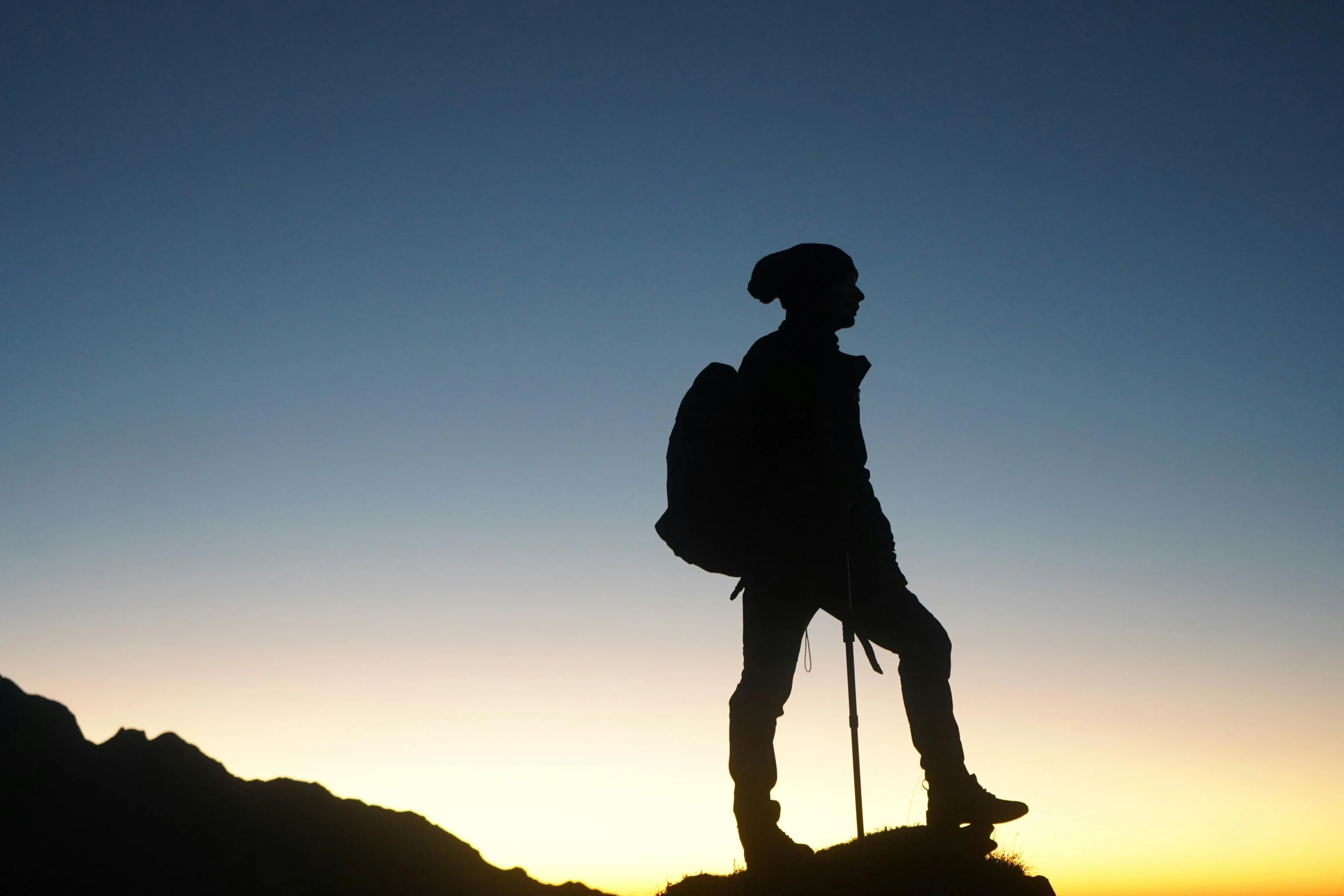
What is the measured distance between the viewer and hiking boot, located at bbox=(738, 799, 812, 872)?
5430mm

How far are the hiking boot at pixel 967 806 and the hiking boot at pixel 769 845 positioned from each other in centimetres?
80

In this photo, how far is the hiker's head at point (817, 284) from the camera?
A: 19.0 ft

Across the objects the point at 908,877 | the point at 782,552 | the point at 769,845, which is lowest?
the point at 908,877

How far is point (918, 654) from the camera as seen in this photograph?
213 inches

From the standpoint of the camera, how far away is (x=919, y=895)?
5254 mm

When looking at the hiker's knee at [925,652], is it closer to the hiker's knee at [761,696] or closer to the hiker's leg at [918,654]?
the hiker's leg at [918,654]

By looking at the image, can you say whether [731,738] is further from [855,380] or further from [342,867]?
[342,867]

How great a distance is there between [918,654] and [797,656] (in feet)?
2.25

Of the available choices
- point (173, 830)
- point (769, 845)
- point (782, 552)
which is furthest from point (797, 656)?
point (173, 830)

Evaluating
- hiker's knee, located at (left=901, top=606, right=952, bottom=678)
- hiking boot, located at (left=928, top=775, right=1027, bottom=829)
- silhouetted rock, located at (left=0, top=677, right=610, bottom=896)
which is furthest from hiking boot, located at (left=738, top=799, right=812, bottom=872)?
silhouetted rock, located at (left=0, top=677, right=610, bottom=896)

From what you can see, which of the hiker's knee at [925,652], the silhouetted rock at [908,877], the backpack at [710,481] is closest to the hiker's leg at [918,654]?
the hiker's knee at [925,652]

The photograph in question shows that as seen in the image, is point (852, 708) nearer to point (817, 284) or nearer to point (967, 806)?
point (967, 806)

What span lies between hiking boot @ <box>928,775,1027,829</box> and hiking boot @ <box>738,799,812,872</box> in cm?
80

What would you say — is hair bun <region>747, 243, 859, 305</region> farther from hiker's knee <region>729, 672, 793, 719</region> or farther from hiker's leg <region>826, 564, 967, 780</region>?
hiker's knee <region>729, 672, 793, 719</region>
